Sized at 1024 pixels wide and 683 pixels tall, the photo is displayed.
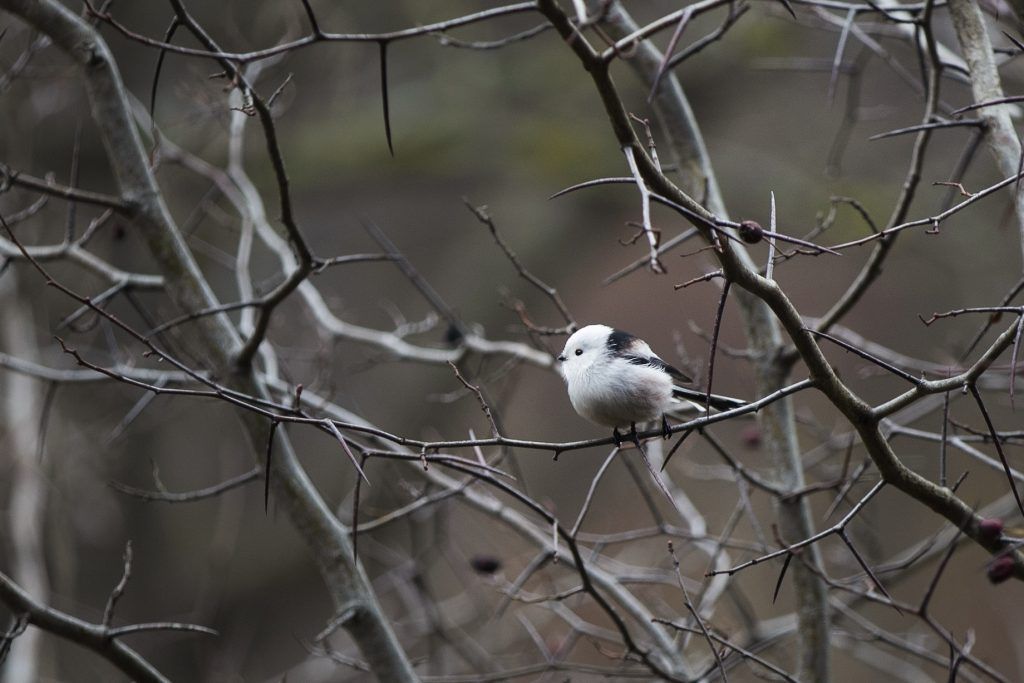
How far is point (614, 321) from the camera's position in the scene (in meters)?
6.46

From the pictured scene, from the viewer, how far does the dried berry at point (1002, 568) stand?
1905 millimetres

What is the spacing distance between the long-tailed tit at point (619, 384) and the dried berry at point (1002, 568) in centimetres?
61

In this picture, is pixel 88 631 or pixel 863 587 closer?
pixel 88 631

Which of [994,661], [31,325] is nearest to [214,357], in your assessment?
[31,325]

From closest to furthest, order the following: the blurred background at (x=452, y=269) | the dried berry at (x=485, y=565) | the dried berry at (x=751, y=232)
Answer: the dried berry at (x=751, y=232) < the dried berry at (x=485, y=565) < the blurred background at (x=452, y=269)

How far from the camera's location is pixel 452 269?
266 inches

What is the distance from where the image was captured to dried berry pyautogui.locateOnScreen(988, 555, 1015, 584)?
1905 mm

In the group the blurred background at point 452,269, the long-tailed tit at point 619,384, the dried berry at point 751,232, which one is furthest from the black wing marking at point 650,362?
the blurred background at point 452,269

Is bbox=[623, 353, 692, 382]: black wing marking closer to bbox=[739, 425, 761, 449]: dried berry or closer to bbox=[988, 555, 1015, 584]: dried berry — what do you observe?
bbox=[988, 555, 1015, 584]: dried berry

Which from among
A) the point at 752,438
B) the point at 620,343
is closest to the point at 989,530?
the point at 620,343

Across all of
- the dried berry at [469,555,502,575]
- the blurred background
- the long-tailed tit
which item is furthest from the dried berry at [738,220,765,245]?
the blurred background

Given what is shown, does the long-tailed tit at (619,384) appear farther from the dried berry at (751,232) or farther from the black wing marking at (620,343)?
the dried berry at (751,232)

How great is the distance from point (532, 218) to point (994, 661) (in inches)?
157

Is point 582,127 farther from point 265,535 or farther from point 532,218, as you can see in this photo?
point 265,535
